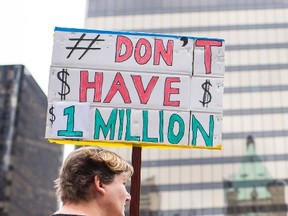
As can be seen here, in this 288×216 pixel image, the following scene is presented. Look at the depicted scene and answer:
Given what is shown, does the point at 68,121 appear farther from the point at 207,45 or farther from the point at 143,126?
the point at 207,45

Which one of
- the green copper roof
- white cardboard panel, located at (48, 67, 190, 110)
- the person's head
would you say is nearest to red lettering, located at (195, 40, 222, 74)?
white cardboard panel, located at (48, 67, 190, 110)

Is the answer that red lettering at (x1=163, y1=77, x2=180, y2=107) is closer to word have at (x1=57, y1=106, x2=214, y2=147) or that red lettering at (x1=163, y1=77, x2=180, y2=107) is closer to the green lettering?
word have at (x1=57, y1=106, x2=214, y2=147)

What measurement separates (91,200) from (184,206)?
65567 mm

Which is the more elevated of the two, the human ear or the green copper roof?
the green copper roof

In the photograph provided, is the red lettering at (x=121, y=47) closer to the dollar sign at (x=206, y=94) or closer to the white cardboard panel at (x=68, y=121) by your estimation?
the white cardboard panel at (x=68, y=121)

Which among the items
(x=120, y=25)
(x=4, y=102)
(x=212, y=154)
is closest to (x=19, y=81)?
(x=4, y=102)

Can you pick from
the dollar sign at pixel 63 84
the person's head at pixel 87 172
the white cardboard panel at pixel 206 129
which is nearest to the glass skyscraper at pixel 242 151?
the white cardboard panel at pixel 206 129

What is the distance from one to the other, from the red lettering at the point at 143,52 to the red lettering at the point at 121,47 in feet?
0.21

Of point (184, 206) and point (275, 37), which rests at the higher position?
point (275, 37)

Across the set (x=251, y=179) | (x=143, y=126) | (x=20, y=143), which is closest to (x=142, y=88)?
(x=143, y=126)

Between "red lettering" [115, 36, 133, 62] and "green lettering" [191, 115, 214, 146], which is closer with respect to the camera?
"green lettering" [191, 115, 214, 146]

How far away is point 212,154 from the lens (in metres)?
69.4

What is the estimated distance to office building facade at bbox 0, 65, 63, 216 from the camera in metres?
88.4

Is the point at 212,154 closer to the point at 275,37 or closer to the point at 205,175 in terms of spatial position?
the point at 205,175
